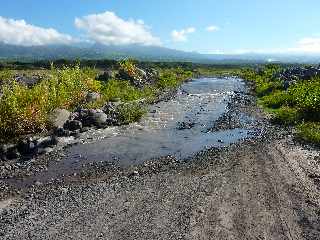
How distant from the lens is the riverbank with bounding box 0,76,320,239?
13758 millimetres

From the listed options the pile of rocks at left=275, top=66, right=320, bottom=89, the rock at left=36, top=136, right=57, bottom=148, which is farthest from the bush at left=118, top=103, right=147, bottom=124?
the pile of rocks at left=275, top=66, right=320, bottom=89

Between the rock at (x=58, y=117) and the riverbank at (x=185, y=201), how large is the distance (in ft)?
30.6

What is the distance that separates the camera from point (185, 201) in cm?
1612

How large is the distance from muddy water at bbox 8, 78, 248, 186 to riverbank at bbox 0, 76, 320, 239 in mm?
1518

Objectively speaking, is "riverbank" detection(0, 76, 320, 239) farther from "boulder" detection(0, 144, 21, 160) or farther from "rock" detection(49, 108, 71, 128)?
"rock" detection(49, 108, 71, 128)

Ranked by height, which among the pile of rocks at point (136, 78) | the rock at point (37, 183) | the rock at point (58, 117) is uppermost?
the rock at point (58, 117)

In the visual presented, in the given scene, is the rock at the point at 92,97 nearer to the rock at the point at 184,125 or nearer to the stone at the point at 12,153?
the rock at the point at 184,125

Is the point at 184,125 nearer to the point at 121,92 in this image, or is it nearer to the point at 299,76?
the point at 121,92

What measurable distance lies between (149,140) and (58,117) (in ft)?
22.8

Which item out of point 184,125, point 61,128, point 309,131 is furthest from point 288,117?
point 61,128

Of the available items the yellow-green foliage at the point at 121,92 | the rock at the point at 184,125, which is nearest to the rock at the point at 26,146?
the rock at the point at 184,125

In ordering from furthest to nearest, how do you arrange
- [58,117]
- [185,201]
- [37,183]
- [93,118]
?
[93,118], [58,117], [37,183], [185,201]

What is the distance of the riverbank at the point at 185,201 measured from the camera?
1376cm

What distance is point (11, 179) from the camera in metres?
20.3
